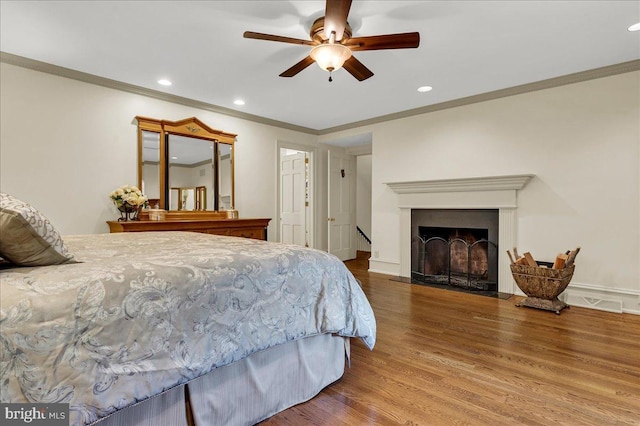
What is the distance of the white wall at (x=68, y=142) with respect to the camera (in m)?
3.08

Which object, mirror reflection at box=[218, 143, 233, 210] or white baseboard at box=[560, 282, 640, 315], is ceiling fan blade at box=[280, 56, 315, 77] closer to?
mirror reflection at box=[218, 143, 233, 210]

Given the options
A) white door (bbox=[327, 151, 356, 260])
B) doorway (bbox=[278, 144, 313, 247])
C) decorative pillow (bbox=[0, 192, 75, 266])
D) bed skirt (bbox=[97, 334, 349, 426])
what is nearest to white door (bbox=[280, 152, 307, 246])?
doorway (bbox=[278, 144, 313, 247])

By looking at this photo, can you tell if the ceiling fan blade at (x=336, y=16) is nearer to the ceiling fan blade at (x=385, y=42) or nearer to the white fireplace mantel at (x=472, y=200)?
the ceiling fan blade at (x=385, y=42)

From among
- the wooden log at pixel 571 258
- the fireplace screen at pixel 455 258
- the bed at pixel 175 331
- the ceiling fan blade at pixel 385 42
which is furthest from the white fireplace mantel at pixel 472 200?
the bed at pixel 175 331

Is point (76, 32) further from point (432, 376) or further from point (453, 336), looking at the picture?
point (453, 336)

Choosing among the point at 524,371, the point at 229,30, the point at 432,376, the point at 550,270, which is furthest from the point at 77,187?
the point at 550,270

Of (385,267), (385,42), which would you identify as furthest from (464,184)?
(385,42)

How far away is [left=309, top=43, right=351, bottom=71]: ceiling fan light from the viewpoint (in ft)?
7.75

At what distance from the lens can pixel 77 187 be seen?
343cm

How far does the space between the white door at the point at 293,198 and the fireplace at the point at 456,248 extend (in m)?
2.24

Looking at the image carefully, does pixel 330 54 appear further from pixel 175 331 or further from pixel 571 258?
pixel 571 258

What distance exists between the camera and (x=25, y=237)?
109cm

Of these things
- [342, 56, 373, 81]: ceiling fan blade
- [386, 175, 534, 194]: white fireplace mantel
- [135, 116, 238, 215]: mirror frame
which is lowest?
[386, 175, 534, 194]: white fireplace mantel

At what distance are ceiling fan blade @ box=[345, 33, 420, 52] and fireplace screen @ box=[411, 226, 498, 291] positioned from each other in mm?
2824
